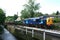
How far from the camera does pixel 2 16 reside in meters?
104

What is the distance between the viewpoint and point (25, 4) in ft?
336

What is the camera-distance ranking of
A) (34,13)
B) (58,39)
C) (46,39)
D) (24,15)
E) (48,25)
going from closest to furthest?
1. (58,39)
2. (46,39)
3. (48,25)
4. (34,13)
5. (24,15)

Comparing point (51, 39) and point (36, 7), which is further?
point (36, 7)

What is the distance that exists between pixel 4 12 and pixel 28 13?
18.6 meters

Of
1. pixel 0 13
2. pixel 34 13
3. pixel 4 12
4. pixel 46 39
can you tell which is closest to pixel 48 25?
pixel 46 39

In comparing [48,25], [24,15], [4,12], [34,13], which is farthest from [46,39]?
[4,12]

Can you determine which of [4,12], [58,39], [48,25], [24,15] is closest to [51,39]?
[58,39]

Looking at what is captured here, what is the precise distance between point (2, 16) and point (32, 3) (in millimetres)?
16784

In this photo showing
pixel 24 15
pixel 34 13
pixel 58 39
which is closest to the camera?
pixel 58 39

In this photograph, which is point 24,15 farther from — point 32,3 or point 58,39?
point 58,39

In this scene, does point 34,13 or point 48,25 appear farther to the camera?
point 34,13

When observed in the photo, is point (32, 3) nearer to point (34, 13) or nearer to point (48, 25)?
point (34, 13)

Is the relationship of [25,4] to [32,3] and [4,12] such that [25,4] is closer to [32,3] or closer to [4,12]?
[32,3]

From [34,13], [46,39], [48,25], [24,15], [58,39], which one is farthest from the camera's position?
[24,15]
